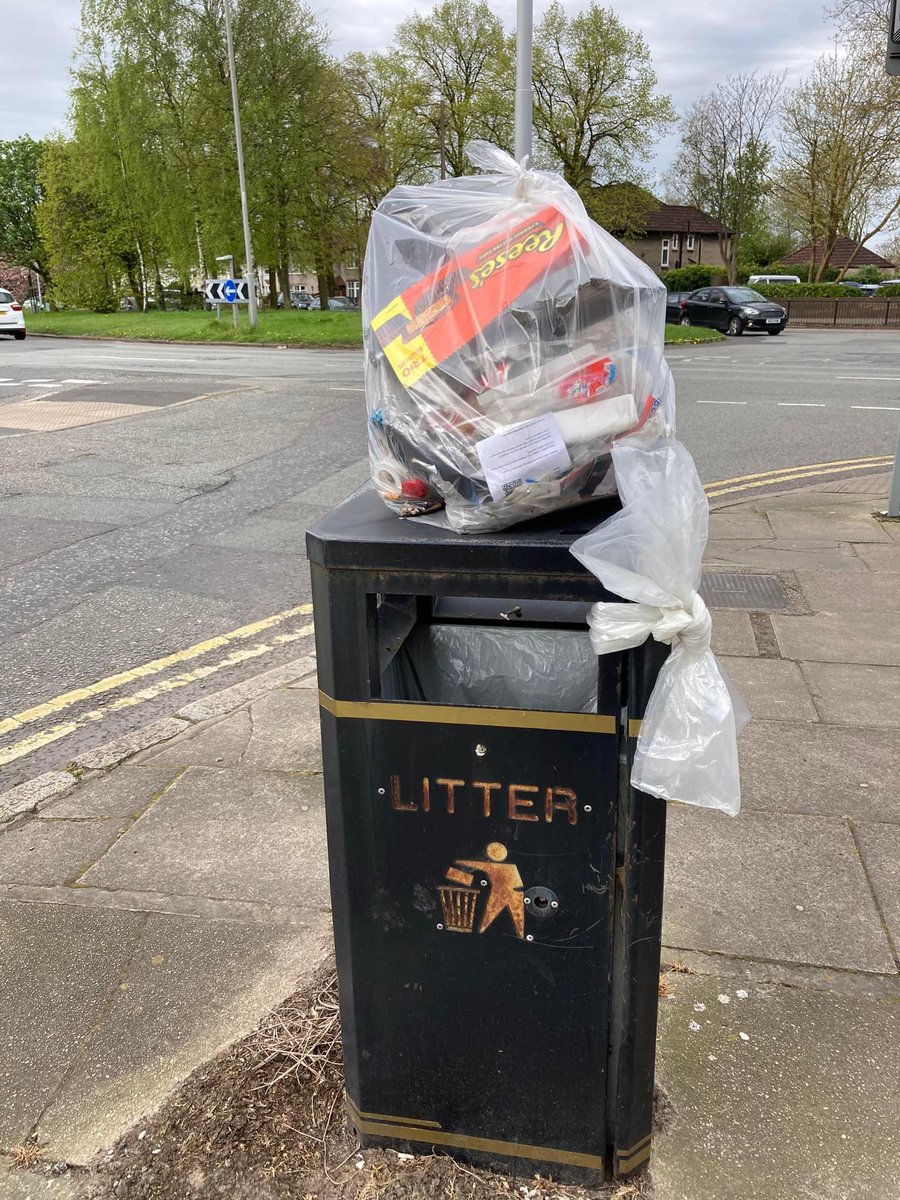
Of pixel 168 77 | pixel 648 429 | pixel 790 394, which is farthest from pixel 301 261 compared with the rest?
pixel 648 429

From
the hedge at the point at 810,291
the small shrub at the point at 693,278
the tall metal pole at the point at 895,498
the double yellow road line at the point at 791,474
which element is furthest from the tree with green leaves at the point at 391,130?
the tall metal pole at the point at 895,498

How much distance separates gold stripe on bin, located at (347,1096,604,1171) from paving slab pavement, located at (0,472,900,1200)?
0.19 metres

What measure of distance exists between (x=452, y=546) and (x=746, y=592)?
431 centimetres

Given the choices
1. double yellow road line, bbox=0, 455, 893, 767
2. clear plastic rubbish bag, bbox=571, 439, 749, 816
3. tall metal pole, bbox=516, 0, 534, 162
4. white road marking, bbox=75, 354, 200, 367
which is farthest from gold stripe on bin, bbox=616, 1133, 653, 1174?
white road marking, bbox=75, 354, 200, 367

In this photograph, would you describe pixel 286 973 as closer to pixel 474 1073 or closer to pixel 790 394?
pixel 474 1073

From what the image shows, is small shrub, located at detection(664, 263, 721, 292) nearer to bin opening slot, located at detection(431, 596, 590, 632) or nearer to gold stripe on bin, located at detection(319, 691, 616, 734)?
bin opening slot, located at detection(431, 596, 590, 632)

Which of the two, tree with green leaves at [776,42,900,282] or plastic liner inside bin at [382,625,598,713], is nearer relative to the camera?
plastic liner inside bin at [382,625,598,713]

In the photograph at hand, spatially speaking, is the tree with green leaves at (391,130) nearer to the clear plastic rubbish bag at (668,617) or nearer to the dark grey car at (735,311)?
the dark grey car at (735,311)

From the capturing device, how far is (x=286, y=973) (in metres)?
2.52

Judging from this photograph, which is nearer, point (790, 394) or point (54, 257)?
point (790, 394)

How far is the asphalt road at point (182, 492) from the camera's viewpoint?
4.72 m

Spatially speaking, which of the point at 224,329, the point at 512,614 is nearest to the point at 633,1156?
the point at 512,614

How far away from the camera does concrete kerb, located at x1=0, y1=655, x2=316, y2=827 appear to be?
138 inches

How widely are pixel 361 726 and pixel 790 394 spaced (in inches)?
551
